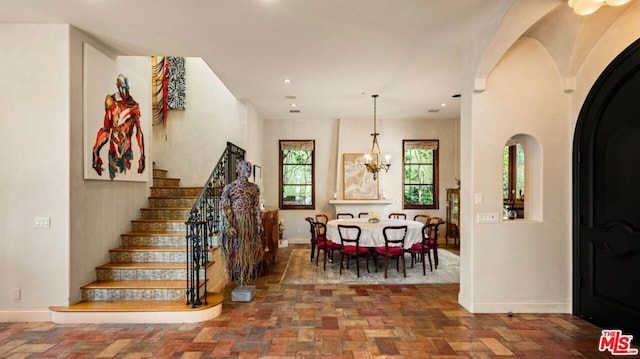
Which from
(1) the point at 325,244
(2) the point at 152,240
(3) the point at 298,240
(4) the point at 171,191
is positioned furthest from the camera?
(3) the point at 298,240

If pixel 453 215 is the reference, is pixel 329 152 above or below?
above

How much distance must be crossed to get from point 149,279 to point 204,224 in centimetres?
107

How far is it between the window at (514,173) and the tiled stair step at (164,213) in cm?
669

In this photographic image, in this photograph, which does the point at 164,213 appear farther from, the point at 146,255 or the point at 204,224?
the point at 204,224

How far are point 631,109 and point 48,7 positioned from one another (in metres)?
5.82

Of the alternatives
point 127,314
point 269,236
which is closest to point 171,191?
point 269,236

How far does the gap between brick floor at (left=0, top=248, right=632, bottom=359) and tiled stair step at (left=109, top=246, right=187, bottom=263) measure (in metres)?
0.95

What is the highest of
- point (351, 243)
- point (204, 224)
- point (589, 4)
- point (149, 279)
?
point (589, 4)

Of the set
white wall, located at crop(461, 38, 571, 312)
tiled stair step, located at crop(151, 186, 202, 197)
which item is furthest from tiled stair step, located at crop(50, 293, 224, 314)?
white wall, located at crop(461, 38, 571, 312)

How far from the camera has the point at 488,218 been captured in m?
3.97

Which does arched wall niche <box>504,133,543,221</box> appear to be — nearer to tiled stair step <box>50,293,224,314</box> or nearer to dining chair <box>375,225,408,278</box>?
dining chair <box>375,225,408,278</box>

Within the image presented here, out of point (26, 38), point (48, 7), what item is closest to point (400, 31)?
point (48, 7)

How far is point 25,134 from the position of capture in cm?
378

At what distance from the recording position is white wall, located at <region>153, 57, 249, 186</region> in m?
7.28
